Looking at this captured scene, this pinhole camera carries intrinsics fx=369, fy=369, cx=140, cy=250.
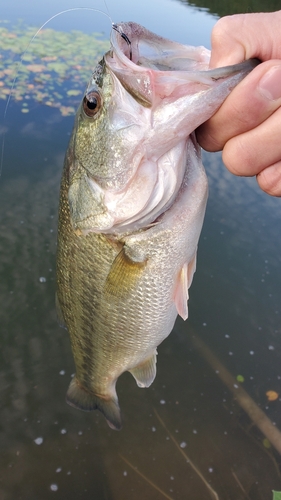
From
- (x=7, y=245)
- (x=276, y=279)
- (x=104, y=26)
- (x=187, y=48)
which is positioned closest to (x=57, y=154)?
(x=7, y=245)

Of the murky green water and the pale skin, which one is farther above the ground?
the pale skin

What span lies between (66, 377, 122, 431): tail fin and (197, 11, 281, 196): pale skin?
1.52 metres

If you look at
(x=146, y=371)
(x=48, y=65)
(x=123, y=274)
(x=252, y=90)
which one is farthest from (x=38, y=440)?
(x=48, y=65)

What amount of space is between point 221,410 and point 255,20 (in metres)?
2.75

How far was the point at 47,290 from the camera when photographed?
3490mm

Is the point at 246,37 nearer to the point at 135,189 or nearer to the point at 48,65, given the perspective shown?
the point at 135,189

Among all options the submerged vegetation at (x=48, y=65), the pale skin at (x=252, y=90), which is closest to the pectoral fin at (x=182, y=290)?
the pale skin at (x=252, y=90)

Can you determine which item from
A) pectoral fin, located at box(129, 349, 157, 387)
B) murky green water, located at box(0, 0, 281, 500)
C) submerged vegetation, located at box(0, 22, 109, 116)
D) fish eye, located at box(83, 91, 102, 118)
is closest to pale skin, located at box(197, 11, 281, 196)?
fish eye, located at box(83, 91, 102, 118)

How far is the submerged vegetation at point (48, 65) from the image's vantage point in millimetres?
5684

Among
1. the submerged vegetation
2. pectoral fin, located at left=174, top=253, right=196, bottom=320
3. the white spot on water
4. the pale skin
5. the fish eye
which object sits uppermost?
the pale skin

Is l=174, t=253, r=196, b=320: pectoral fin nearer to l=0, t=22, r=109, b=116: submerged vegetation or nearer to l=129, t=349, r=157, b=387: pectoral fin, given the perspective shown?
l=129, t=349, r=157, b=387: pectoral fin

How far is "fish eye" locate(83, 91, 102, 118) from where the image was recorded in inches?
47.3

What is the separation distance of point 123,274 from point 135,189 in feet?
1.21

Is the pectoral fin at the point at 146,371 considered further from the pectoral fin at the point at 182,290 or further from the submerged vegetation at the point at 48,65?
the submerged vegetation at the point at 48,65
